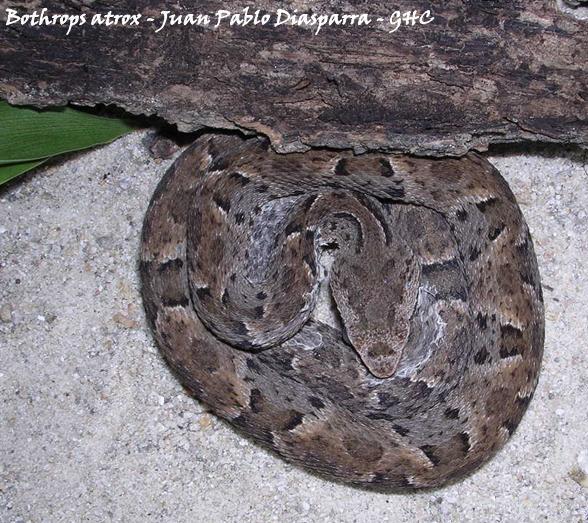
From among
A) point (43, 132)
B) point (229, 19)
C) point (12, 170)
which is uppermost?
point (229, 19)

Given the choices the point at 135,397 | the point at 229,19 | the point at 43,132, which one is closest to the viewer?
the point at 229,19

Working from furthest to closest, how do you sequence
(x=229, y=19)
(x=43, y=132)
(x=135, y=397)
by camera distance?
(x=135, y=397) < (x=43, y=132) < (x=229, y=19)

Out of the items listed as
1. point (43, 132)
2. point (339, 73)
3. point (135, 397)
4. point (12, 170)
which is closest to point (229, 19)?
point (339, 73)

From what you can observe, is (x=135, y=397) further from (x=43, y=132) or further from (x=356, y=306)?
(x=43, y=132)

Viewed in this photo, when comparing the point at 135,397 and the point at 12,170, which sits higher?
the point at 12,170

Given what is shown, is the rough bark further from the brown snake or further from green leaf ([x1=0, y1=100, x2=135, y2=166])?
the brown snake

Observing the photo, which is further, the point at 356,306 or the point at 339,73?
the point at 356,306

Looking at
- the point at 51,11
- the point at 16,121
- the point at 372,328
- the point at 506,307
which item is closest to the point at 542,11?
the point at 506,307
